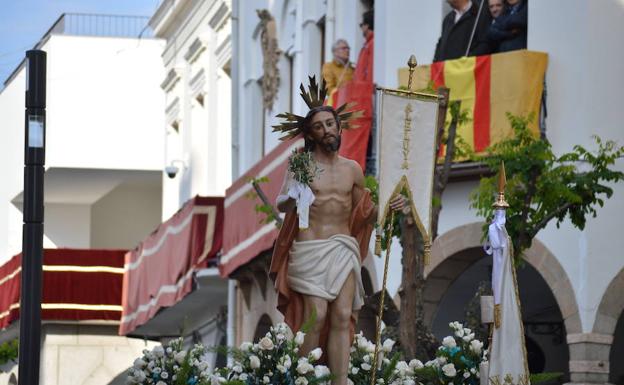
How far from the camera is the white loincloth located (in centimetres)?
1346

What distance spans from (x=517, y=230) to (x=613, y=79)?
3.45m

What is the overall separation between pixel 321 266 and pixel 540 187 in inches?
237

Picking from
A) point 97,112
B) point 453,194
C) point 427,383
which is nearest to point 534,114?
point 453,194

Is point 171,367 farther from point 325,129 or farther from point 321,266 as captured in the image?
point 325,129

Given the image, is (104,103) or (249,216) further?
(104,103)

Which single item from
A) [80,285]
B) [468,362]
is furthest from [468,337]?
[80,285]

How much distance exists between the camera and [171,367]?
1535cm

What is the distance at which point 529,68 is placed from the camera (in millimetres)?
21891

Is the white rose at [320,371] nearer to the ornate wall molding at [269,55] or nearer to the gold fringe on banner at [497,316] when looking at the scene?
A: the gold fringe on banner at [497,316]

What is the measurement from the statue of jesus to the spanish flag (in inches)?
310

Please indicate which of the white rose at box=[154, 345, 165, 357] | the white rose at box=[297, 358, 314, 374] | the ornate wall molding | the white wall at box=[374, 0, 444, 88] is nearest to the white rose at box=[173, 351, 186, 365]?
the white rose at box=[154, 345, 165, 357]

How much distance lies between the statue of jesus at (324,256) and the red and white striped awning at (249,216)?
1147 cm

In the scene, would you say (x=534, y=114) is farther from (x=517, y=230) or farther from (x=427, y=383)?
(x=427, y=383)

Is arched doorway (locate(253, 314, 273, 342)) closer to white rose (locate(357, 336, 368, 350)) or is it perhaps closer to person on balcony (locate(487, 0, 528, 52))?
person on balcony (locate(487, 0, 528, 52))
